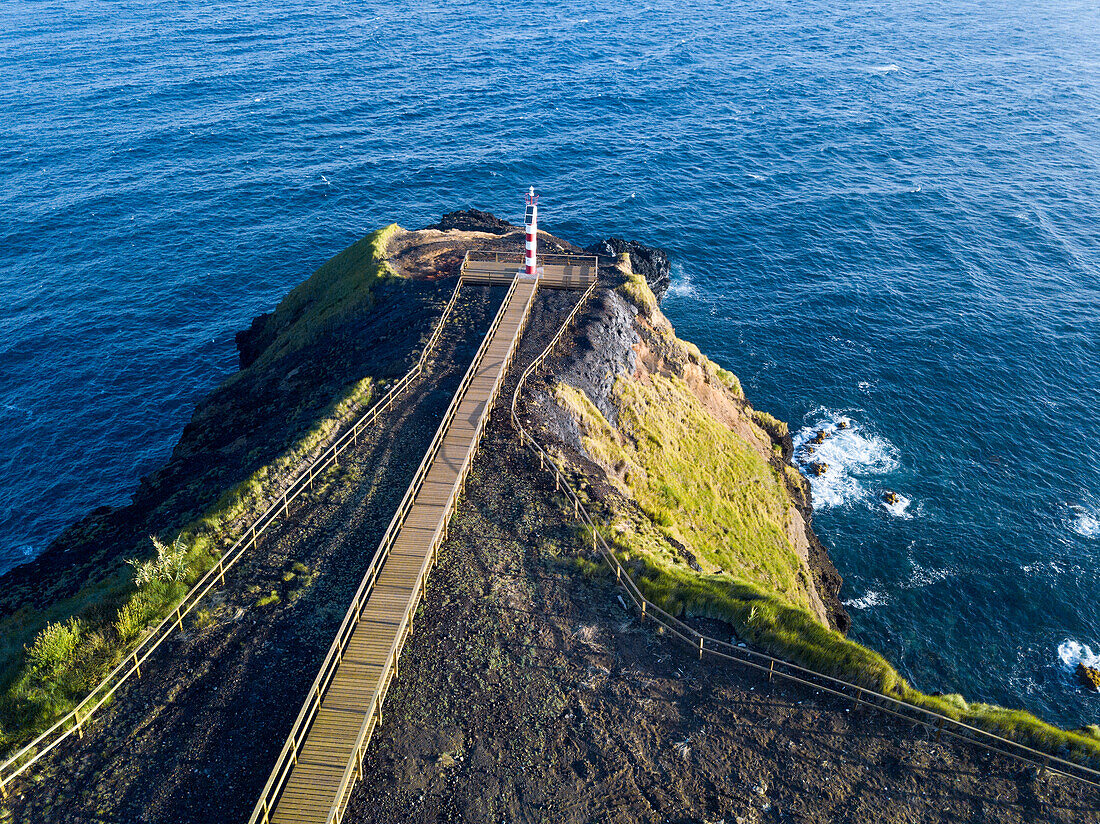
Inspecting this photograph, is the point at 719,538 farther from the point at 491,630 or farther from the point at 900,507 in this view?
the point at 900,507

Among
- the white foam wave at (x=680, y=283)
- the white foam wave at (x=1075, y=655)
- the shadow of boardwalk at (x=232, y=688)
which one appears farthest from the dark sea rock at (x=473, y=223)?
the white foam wave at (x=1075, y=655)

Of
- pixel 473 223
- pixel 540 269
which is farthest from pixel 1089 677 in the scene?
pixel 473 223

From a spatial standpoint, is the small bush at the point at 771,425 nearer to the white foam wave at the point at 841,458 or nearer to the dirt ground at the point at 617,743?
the white foam wave at the point at 841,458

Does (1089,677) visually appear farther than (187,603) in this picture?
Yes

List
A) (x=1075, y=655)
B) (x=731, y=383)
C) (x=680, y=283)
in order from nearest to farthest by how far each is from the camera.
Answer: (x=1075, y=655) → (x=731, y=383) → (x=680, y=283)

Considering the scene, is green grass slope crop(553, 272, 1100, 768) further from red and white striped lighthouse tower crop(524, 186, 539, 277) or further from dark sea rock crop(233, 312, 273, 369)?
dark sea rock crop(233, 312, 273, 369)

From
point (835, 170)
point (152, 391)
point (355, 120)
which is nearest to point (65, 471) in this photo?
point (152, 391)
